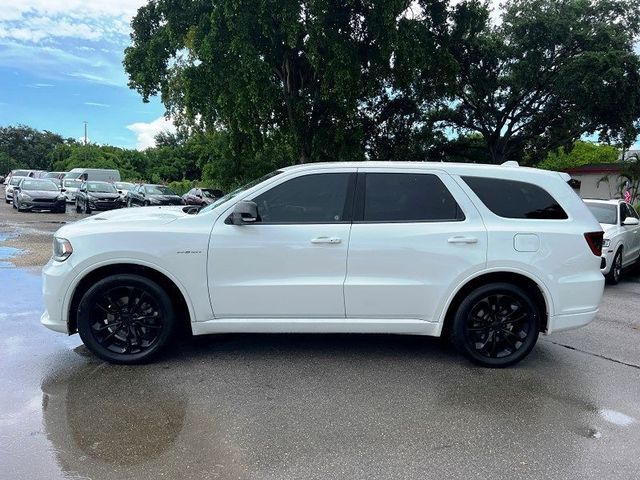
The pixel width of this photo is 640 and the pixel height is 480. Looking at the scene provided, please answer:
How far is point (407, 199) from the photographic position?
456 cm

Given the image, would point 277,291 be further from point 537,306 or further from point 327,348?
point 537,306

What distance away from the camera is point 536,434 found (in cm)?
345

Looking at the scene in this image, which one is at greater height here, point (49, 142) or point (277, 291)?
point (49, 142)

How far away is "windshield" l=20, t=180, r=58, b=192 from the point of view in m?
22.6

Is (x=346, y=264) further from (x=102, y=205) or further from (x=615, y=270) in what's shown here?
(x=102, y=205)

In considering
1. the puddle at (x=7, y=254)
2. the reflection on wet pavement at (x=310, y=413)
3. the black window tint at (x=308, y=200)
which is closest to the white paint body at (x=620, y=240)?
the reflection on wet pavement at (x=310, y=413)

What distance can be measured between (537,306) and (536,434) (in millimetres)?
1431

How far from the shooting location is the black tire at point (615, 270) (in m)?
9.44

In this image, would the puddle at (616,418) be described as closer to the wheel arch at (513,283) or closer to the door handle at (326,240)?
the wheel arch at (513,283)

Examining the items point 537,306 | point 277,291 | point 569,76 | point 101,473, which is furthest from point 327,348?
point 569,76

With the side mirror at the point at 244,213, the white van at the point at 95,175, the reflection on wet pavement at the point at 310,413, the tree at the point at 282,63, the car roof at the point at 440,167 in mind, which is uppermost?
the tree at the point at 282,63

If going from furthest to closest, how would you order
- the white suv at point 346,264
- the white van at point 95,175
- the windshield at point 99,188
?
the white van at point 95,175 → the windshield at point 99,188 → the white suv at point 346,264

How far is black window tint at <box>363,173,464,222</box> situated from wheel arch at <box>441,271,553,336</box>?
600 millimetres

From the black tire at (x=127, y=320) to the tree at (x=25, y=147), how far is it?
8907cm
